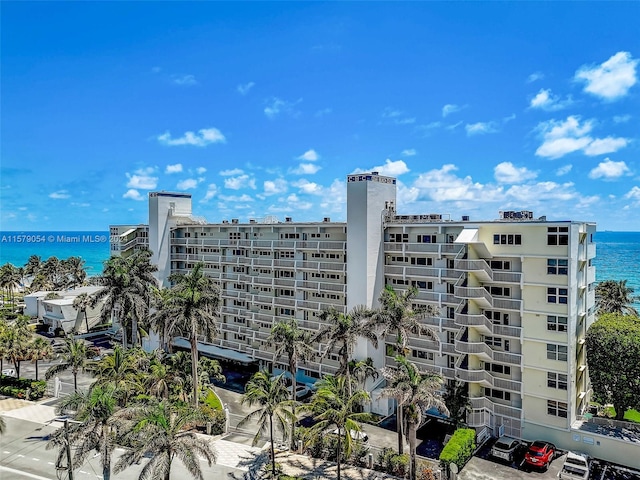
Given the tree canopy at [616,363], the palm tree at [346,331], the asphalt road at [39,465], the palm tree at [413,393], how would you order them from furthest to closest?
the palm tree at [346,331]
the tree canopy at [616,363]
the asphalt road at [39,465]
the palm tree at [413,393]

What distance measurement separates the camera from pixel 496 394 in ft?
134

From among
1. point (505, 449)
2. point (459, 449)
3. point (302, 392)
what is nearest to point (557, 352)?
point (505, 449)

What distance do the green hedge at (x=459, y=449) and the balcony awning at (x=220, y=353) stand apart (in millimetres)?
28914

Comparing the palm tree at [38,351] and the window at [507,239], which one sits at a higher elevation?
the window at [507,239]

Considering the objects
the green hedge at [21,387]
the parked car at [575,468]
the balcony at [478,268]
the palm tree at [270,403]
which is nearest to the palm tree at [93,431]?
the palm tree at [270,403]

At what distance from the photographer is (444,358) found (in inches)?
1710

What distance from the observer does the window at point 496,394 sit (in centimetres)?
4034

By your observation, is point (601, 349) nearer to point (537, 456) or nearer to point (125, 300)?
point (537, 456)

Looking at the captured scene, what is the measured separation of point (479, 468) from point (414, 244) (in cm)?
2005

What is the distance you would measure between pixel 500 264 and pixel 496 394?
457 inches

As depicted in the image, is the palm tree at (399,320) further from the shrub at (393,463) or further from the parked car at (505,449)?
the parked car at (505,449)

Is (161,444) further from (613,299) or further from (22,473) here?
(613,299)

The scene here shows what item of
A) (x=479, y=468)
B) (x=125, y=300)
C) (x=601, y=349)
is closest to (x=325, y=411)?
(x=479, y=468)

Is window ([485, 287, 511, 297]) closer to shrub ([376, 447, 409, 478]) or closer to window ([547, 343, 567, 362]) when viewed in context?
window ([547, 343, 567, 362])
